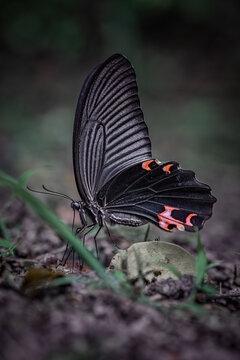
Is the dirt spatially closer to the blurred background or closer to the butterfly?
the butterfly

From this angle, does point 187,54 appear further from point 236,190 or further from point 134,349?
point 134,349

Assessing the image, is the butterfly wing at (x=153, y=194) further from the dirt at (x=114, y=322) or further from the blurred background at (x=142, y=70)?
the blurred background at (x=142, y=70)

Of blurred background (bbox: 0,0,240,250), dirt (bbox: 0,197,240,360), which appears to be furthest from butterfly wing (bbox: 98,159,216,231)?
blurred background (bbox: 0,0,240,250)

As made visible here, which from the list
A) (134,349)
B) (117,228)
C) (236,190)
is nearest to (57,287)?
(134,349)

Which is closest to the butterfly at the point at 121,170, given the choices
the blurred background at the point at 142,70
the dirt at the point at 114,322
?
the dirt at the point at 114,322

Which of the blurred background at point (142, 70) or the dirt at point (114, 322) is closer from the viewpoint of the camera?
the dirt at point (114, 322)

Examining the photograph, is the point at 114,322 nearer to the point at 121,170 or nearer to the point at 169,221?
the point at 169,221

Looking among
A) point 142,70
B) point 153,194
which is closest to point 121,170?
point 153,194

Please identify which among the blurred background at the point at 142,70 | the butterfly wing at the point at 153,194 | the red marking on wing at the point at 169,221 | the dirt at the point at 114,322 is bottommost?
the dirt at the point at 114,322
